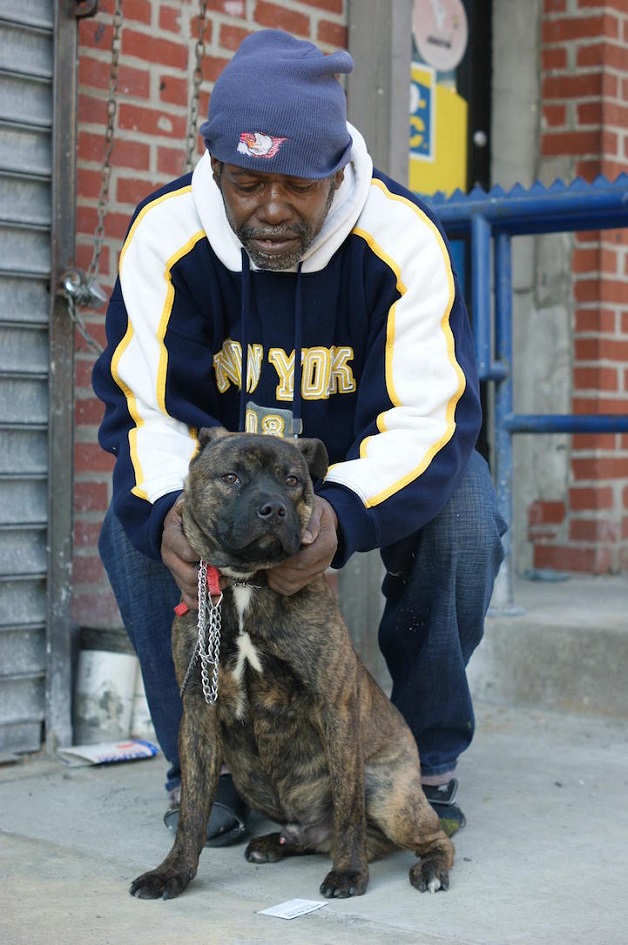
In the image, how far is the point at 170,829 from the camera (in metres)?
3.31

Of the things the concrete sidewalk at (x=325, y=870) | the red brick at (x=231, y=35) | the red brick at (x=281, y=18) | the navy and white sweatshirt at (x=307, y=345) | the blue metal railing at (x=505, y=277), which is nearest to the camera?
the concrete sidewalk at (x=325, y=870)

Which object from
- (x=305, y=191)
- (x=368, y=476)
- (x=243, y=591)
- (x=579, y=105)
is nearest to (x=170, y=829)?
(x=243, y=591)

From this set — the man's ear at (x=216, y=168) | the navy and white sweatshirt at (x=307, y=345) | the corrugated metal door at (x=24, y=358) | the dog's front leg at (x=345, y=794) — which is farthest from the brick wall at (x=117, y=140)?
the dog's front leg at (x=345, y=794)

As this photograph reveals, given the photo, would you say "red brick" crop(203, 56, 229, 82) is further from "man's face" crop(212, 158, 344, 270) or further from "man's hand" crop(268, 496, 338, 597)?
"man's hand" crop(268, 496, 338, 597)

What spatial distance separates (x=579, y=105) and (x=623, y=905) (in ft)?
13.9

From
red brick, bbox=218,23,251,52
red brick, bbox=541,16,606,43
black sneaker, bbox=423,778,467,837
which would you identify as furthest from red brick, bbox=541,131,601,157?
black sneaker, bbox=423,778,467,837

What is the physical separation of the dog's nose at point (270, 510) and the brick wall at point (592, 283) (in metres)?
3.50

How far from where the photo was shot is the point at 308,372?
3.31 meters

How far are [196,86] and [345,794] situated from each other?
2382 mm

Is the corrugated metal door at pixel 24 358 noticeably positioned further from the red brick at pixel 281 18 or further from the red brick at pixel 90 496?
the red brick at pixel 281 18

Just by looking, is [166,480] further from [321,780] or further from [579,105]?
[579,105]

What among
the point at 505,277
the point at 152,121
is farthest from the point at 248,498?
the point at 505,277

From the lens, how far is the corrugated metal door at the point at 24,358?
3977 mm

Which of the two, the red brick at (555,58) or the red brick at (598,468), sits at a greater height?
the red brick at (555,58)
